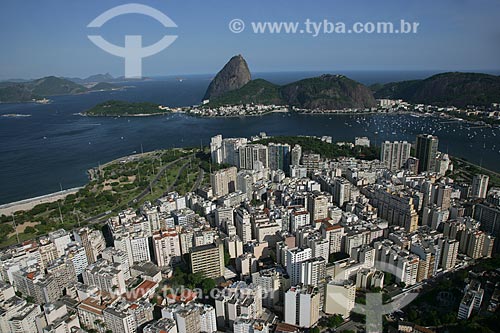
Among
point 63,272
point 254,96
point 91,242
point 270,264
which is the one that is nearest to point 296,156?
point 270,264

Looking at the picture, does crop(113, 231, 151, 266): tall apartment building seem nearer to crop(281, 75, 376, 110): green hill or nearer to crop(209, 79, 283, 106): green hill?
crop(281, 75, 376, 110): green hill

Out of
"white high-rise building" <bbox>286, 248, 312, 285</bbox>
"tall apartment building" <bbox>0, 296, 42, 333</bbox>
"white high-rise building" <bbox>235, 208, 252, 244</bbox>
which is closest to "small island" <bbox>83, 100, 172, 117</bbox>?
"white high-rise building" <bbox>235, 208, 252, 244</bbox>

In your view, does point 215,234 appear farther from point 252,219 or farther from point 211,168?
point 211,168

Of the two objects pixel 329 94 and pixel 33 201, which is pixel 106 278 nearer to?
pixel 33 201

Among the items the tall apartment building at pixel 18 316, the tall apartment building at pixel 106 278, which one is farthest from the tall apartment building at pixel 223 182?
the tall apartment building at pixel 18 316

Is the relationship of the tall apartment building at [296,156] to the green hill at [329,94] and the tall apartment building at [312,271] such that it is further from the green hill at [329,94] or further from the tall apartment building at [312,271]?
the green hill at [329,94]
